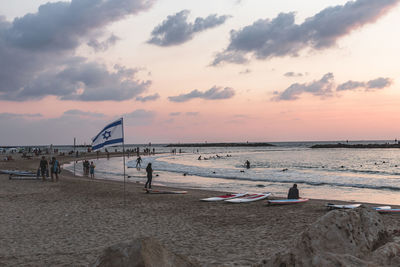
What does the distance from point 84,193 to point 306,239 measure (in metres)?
16.3

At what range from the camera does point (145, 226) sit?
10.4 m

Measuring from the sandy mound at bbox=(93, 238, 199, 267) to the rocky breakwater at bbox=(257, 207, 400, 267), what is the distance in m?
1.10

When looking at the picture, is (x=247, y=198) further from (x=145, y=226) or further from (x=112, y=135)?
(x=112, y=135)

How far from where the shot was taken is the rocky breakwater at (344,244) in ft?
10.4

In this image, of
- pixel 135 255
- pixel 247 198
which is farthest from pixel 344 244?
pixel 247 198

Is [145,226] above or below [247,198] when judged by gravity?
above

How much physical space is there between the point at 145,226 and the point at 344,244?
743 centimetres

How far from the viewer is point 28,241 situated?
27.8ft

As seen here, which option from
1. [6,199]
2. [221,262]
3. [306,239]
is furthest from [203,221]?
[6,199]

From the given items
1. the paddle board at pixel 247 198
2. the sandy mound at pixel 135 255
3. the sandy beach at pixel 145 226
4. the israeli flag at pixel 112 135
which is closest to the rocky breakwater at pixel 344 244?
the sandy mound at pixel 135 255

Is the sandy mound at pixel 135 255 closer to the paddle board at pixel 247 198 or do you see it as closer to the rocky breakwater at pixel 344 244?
the rocky breakwater at pixel 344 244

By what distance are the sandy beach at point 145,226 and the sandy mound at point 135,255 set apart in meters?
1.10

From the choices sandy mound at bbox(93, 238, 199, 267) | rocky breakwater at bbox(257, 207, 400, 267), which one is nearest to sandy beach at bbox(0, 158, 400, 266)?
sandy mound at bbox(93, 238, 199, 267)

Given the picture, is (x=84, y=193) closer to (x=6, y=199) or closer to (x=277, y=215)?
(x=6, y=199)
